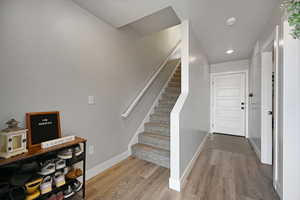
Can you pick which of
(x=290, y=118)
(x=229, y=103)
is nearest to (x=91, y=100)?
(x=290, y=118)

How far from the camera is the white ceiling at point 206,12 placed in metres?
1.68

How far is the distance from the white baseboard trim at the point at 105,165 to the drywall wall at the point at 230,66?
12.1 feet

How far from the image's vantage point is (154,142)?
2.46 metres

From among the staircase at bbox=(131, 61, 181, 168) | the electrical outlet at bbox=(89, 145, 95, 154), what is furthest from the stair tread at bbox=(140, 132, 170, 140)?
the electrical outlet at bbox=(89, 145, 95, 154)

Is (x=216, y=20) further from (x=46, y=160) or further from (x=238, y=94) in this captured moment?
(x=46, y=160)

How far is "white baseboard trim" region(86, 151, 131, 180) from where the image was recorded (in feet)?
6.08

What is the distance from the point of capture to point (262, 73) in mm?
2314

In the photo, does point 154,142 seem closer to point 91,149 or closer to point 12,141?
point 91,149

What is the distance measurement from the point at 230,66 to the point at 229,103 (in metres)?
1.15

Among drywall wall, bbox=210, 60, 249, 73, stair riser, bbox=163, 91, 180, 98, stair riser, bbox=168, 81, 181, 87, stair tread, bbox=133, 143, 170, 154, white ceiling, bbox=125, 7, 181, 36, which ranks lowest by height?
stair tread, bbox=133, 143, 170, 154

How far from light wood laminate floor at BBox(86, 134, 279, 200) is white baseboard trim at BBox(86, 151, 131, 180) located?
67 mm

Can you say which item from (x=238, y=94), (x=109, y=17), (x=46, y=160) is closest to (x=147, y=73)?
(x=109, y=17)

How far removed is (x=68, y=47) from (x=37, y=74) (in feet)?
1.62

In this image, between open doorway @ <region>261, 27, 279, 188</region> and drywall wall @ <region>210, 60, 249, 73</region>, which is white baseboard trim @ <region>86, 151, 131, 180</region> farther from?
drywall wall @ <region>210, 60, 249, 73</region>
